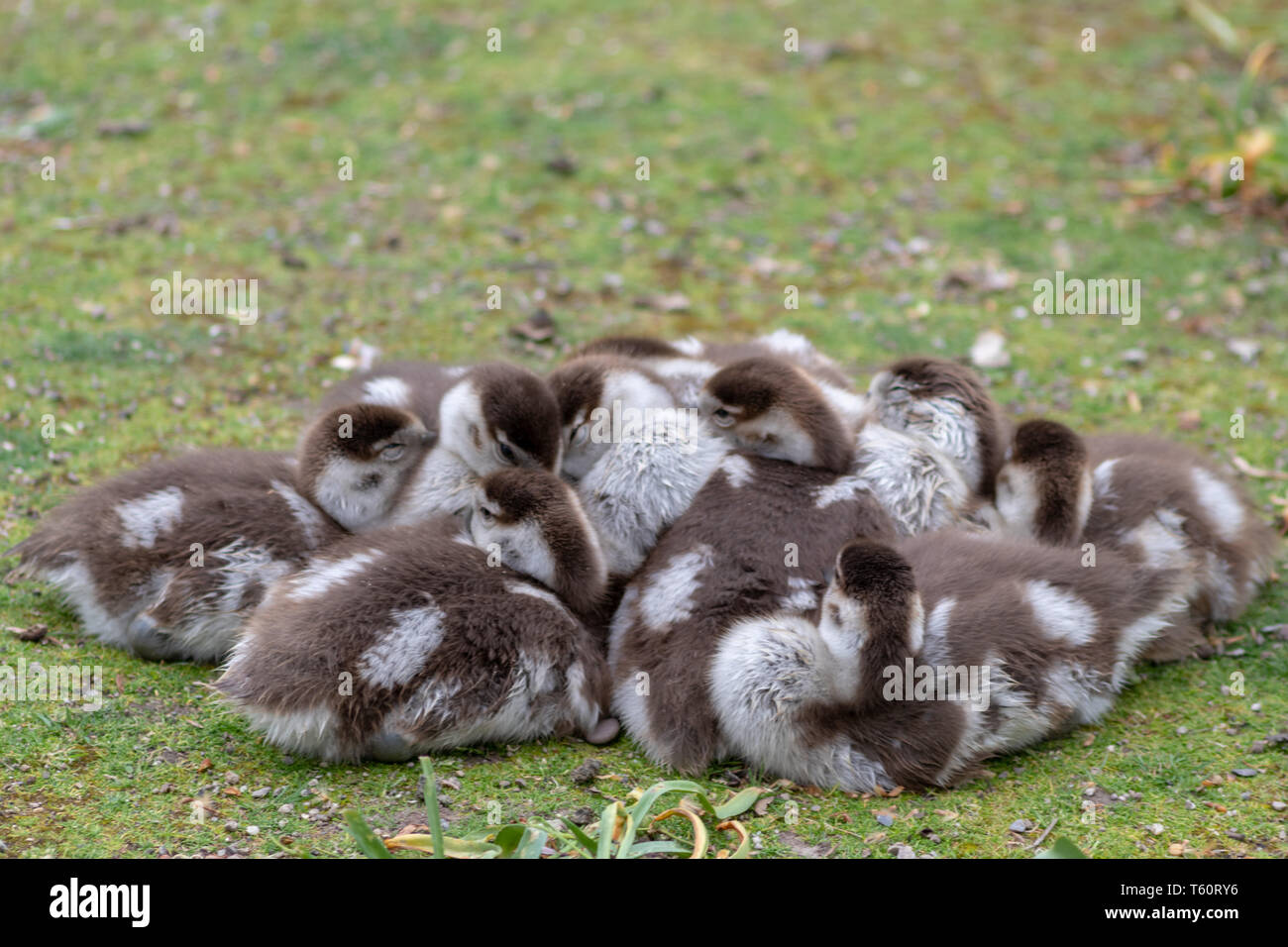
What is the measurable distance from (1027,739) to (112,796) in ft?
12.6

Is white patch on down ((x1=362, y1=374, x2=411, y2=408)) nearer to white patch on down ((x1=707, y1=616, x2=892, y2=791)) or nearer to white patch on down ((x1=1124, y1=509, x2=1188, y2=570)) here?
white patch on down ((x1=707, y1=616, x2=892, y2=791))

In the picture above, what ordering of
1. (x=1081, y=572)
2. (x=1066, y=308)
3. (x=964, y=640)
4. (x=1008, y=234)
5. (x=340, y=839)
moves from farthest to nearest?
(x=1008, y=234)
(x=1066, y=308)
(x=1081, y=572)
(x=964, y=640)
(x=340, y=839)

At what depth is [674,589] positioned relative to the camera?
5855 mm

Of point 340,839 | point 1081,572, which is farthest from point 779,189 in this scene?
point 340,839

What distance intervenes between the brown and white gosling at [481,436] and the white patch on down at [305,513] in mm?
372

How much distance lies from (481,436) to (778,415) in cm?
145

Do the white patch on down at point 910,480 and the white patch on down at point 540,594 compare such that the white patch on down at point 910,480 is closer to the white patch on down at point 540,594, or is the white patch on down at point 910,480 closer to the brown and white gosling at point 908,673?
the brown and white gosling at point 908,673

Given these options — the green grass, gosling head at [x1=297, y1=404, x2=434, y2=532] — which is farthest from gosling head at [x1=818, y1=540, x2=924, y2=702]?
gosling head at [x1=297, y1=404, x2=434, y2=532]

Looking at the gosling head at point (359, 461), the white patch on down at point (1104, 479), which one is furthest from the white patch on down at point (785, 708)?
the white patch on down at point (1104, 479)

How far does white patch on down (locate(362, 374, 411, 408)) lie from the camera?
6766mm

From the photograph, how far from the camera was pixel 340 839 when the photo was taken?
4777 millimetres

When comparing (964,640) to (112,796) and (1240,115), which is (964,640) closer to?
(112,796)

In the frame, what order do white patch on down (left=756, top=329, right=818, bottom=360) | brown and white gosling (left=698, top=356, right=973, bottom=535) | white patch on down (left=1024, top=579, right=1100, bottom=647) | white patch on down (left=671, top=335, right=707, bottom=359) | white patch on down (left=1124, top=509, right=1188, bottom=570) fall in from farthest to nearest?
white patch on down (left=756, top=329, right=818, bottom=360)
white patch on down (left=671, top=335, right=707, bottom=359)
white patch on down (left=1124, top=509, right=1188, bottom=570)
brown and white gosling (left=698, top=356, right=973, bottom=535)
white patch on down (left=1024, top=579, right=1100, bottom=647)

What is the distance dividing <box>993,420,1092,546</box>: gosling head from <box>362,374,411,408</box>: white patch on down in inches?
125
